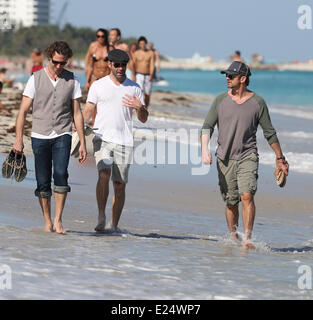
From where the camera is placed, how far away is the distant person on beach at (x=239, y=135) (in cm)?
737

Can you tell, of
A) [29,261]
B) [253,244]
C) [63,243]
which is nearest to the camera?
[29,261]

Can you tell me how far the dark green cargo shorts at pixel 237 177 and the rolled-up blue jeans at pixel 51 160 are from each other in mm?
1435

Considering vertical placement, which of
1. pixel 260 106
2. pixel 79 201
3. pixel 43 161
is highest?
pixel 260 106

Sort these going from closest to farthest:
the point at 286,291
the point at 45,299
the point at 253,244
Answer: the point at 45,299 < the point at 286,291 < the point at 253,244

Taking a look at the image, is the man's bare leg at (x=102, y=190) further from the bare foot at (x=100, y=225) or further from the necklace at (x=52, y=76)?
the necklace at (x=52, y=76)

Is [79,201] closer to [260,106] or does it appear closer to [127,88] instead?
[127,88]

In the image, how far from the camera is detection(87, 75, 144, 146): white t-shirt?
7.70 meters

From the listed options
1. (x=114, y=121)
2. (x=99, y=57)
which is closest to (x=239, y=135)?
(x=114, y=121)

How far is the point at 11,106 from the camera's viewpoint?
1981 centimetres

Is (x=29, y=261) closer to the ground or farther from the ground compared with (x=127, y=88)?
closer to the ground

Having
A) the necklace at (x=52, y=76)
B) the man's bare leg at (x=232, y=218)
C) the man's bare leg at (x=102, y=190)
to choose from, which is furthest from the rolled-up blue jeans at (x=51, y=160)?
A: the man's bare leg at (x=232, y=218)
